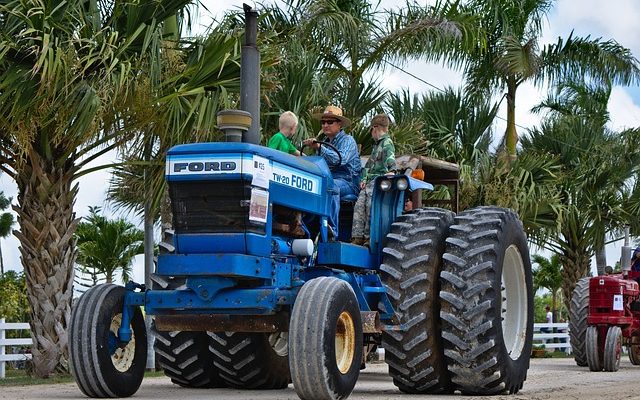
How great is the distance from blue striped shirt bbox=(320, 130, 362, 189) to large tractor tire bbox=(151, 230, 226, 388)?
212cm

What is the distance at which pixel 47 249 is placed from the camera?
47.2ft

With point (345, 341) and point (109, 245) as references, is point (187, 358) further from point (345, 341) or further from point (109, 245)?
point (109, 245)

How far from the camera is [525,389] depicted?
11711 millimetres

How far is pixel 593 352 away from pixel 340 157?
25.1 ft

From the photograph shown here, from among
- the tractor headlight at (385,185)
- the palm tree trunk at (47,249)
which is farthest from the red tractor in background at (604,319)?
the palm tree trunk at (47,249)

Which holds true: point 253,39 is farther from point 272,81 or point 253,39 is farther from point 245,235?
point 272,81

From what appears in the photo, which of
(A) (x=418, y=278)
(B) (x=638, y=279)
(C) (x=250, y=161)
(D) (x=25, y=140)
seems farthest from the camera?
(B) (x=638, y=279)

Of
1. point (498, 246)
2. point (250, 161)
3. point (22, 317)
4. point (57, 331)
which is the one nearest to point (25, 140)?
point (57, 331)

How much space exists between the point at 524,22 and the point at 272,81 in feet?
43.3

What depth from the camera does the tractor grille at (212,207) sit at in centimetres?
927

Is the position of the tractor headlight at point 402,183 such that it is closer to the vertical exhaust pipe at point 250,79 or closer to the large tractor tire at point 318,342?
the vertical exhaust pipe at point 250,79

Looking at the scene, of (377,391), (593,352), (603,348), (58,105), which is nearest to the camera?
(377,391)

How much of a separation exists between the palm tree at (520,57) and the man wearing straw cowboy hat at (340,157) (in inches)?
572

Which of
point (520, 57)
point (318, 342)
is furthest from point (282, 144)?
point (520, 57)
